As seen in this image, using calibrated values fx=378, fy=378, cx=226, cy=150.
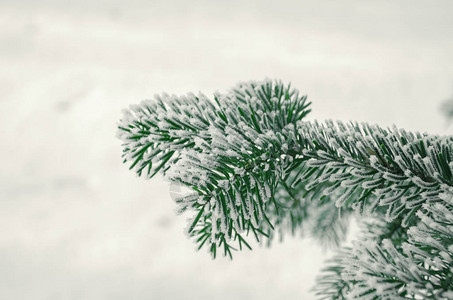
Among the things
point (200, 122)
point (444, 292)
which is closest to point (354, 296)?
point (444, 292)

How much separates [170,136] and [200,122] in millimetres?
48

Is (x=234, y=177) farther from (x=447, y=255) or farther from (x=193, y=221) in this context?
(x=447, y=255)

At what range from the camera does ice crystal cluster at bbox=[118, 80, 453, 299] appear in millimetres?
372

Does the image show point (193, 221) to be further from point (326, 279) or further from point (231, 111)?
point (326, 279)

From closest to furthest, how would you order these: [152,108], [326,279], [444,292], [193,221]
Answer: [444,292] → [193,221] → [152,108] → [326,279]

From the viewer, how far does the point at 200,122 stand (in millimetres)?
525

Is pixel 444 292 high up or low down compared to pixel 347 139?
down

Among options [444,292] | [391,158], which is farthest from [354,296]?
[391,158]

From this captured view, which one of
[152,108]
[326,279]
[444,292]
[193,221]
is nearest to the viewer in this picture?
[444,292]

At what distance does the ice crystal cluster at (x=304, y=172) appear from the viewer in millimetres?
372

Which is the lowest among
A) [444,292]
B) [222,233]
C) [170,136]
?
[444,292]

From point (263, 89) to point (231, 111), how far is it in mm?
125

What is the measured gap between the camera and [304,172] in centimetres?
52

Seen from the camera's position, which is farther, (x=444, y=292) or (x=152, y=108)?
(x=152, y=108)
